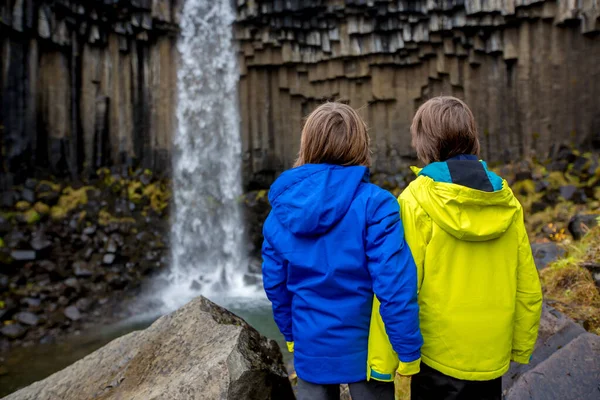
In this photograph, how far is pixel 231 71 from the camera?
15586mm

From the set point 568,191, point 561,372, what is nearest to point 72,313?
point 561,372

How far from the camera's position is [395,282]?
75.4 inches

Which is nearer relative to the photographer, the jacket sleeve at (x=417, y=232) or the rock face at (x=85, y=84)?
the jacket sleeve at (x=417, y=232)

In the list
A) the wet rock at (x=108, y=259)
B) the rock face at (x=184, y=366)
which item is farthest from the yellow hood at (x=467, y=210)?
the wet rock at (x=108, y=259)

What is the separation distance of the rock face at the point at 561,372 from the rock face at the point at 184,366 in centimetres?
168

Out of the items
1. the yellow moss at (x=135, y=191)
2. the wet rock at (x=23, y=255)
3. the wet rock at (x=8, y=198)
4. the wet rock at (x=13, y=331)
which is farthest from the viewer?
the yellow moss at (x=135, y=191)

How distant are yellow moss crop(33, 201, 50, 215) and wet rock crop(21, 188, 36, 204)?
6.2 inches

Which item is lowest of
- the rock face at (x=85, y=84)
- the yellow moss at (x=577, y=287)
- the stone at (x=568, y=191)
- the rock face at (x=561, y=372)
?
the rock face at (x=561, y=372)

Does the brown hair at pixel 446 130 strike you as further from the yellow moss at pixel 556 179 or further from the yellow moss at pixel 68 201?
the yellow moss at pixel 68 201

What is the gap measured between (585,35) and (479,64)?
2.94 m

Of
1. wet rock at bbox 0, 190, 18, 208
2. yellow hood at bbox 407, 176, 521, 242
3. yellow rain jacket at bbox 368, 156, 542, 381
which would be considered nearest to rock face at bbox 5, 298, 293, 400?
yellow rain jacket at bbox 368, 156, 542, 381

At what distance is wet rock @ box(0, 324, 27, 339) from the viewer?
A: 899cm

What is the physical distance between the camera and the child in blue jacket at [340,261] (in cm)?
195

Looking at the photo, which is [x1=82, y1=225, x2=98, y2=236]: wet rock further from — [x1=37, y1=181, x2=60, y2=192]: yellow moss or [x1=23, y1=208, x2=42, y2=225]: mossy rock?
[x1=37, y1=181, x2=60, y2=192]: yellow moss
